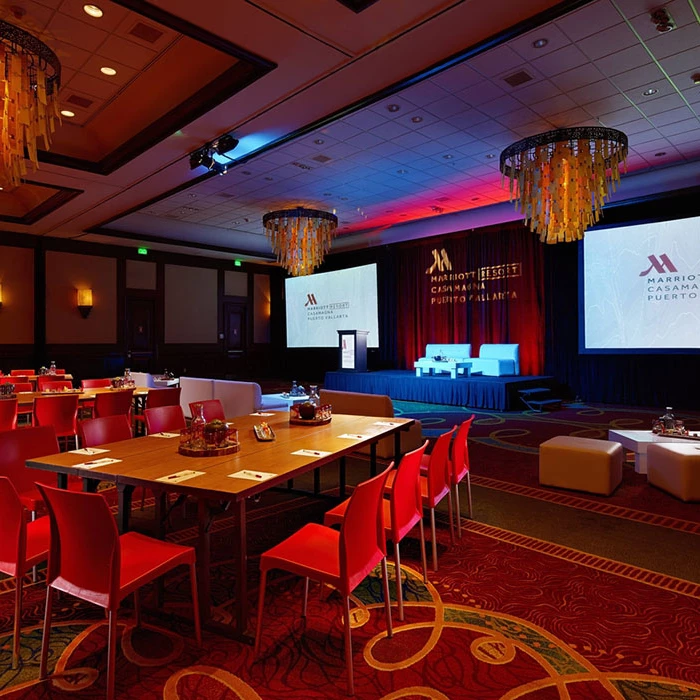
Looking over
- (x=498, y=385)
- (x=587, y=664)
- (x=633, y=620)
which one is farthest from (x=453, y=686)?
(x=498, y=385)

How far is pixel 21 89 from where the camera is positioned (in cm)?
→ 382

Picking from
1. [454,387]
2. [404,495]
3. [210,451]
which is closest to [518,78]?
[404,495]

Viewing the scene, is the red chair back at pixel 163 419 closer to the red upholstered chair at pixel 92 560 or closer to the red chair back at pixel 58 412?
the red chair back at pixel 58 412

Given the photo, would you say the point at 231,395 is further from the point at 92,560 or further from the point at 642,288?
the point at 642,288

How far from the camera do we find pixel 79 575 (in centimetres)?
182

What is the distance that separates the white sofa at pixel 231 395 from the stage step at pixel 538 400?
4.22 metres

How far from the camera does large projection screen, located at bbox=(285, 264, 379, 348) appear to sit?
12867 mm

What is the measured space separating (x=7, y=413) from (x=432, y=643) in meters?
4.08

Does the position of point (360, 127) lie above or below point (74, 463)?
above

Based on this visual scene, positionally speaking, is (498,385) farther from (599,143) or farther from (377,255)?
(377,255)

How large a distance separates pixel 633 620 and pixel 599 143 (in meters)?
5.41

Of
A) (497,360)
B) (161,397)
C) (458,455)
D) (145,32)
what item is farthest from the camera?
(497,360)

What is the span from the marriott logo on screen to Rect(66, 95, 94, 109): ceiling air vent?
8.41 meters

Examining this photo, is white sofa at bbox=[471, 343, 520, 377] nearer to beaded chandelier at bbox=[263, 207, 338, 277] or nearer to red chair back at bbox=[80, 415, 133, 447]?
beaded chandelier at bbox=[263, 207, 338, 277]
